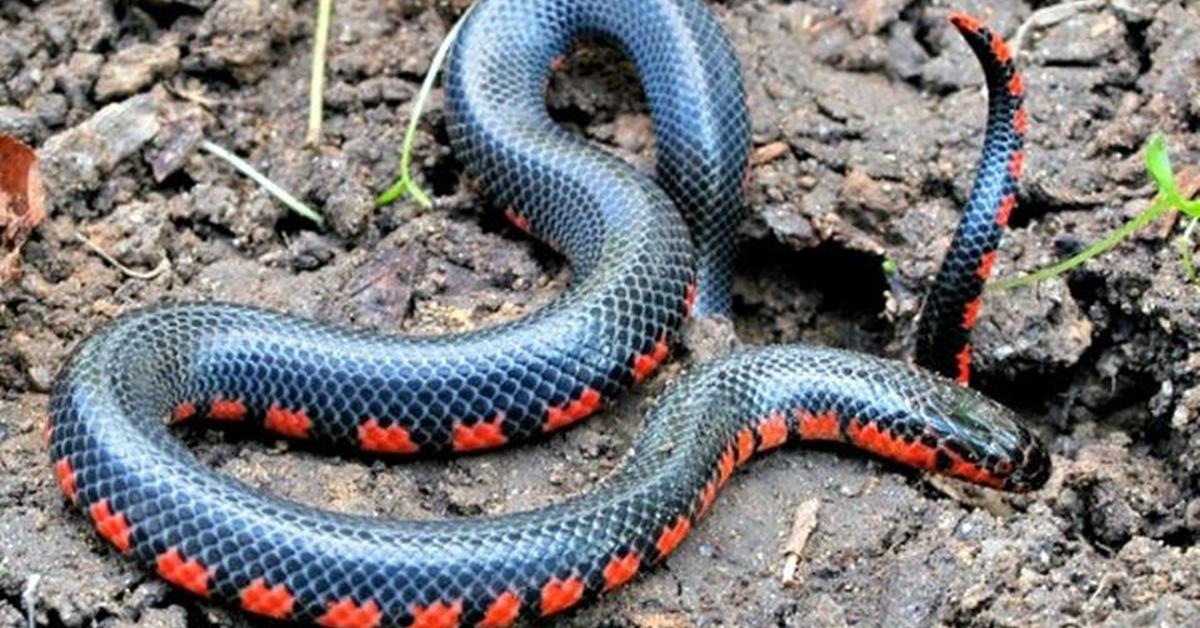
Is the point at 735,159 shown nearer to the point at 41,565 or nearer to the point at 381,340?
the point at 381,340

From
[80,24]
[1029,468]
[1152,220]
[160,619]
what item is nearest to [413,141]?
[80,24]

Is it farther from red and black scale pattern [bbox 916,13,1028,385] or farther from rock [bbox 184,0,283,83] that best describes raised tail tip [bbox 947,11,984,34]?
rock [bbox 184,0,283,83]

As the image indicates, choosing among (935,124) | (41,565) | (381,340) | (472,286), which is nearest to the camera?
(41,565)

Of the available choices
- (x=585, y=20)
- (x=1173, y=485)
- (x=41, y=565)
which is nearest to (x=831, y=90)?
(x=585, y=20)

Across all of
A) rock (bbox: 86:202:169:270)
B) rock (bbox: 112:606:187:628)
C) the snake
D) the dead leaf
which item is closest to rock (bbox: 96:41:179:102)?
rock (bbox: 86:202:169:270)

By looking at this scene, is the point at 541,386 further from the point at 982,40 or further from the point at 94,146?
the point at 94,146
